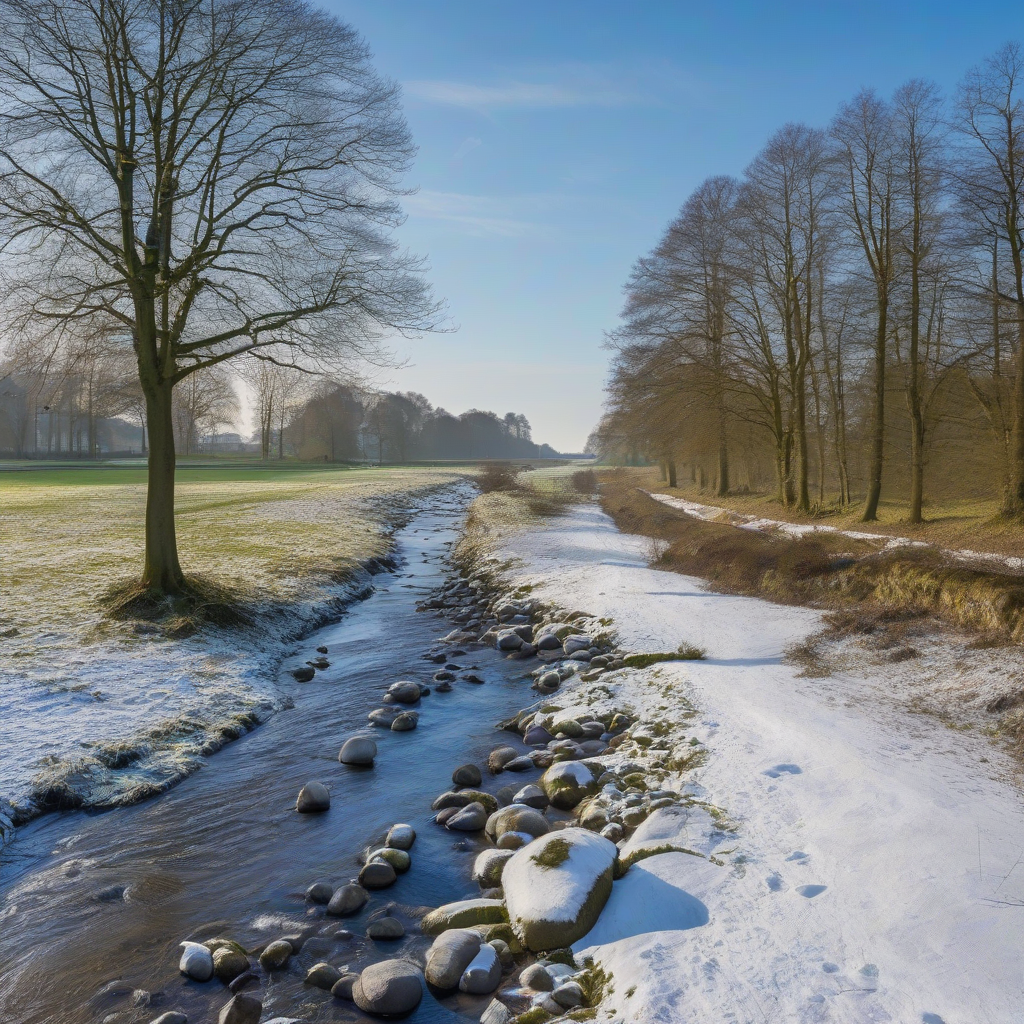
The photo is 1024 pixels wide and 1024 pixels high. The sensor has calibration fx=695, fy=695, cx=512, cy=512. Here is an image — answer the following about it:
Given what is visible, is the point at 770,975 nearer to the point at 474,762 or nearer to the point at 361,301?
the point at 474,762

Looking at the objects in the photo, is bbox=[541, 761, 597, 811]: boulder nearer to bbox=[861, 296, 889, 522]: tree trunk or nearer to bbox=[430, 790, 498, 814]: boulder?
bbox=[430, 790, 498, 814]: boulder

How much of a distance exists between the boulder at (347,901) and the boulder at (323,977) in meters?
0.58

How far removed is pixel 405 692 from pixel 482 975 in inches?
195

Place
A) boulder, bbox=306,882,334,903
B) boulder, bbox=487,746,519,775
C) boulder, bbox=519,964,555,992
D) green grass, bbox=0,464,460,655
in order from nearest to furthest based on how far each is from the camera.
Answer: boulder, bbox=519,964,555,992
boulder, bbox=306,882,334,903
boulder, bbox=487,746,519,775
green grass, bbox=0,464,460,655

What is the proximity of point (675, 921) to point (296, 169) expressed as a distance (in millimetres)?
10541

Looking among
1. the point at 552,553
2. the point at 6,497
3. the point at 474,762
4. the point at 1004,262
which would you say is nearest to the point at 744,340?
the point at 1004,262

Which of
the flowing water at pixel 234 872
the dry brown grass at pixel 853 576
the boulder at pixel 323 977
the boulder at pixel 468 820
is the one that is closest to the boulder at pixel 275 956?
the flowing water at pixel 234 872

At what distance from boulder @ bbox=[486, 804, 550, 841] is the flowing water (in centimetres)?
20

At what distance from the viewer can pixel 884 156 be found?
19766mm

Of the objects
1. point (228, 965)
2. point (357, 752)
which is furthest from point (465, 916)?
point (357, 752)

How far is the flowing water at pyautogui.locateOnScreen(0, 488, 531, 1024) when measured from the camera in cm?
388

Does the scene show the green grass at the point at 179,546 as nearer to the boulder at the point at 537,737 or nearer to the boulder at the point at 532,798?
the boulder at the point at 537,737

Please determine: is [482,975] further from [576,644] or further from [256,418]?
[256,418]

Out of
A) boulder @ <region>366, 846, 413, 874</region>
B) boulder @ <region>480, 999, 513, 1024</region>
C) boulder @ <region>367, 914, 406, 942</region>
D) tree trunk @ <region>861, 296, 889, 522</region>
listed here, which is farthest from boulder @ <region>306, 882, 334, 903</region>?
tree trunk @ <region>861, 296, 889, 522</region>
